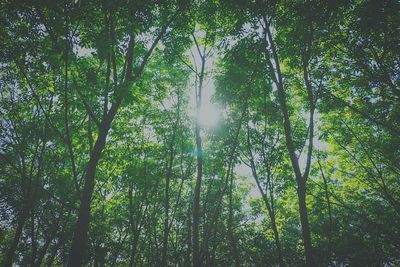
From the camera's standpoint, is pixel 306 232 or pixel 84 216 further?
pixel 306 232

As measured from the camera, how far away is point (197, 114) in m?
14.9

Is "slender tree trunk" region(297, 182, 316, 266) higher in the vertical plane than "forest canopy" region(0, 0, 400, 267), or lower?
lower

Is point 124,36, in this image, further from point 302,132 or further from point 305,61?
point 302,132

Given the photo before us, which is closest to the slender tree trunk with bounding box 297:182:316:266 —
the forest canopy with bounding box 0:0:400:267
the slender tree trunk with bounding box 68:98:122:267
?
the forest canopy with bounding box 0:0:400:267

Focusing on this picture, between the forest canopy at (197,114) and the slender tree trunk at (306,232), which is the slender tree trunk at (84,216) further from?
the slender tree trunk at (306,232)

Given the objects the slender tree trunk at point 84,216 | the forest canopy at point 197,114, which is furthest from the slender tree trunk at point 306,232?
the slender tree trunk at point 84,216

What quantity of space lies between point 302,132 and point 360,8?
766cm

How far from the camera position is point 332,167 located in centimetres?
2194

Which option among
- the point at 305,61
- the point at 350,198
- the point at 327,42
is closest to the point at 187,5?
the point at 305,61

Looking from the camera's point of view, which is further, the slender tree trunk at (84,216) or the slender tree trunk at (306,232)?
the slender tree trunk at (306,232)

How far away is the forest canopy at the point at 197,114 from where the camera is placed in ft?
26.7

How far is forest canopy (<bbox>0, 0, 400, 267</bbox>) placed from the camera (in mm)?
8148

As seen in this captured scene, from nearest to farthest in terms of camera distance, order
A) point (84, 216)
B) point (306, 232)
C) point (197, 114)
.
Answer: point (84, 216) < point (306, 232) < point (197, 114)

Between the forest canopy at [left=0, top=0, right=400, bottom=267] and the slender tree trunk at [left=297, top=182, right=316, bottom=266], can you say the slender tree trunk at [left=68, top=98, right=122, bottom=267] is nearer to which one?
the forest canopy at [left=0, top=0, right=400, bottom=267]
